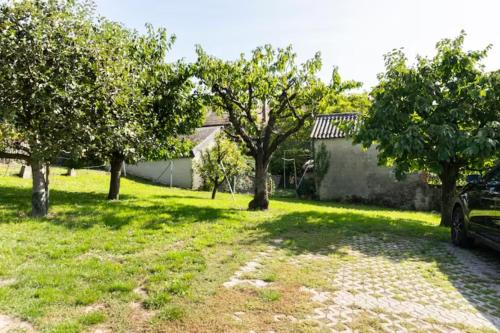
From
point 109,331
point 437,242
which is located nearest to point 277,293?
point 109,331

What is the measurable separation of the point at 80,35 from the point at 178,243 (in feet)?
18.5

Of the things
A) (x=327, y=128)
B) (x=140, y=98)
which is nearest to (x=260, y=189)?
(x=140, y=98)

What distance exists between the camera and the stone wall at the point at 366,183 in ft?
71.7

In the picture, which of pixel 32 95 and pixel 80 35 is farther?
pixel 80 35

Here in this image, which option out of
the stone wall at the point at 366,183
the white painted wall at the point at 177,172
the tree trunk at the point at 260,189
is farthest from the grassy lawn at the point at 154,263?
the white painted wall at the point at 177,172

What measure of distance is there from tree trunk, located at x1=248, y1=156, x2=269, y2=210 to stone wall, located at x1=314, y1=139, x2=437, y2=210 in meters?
10.7

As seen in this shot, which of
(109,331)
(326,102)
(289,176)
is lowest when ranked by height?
(109,331)

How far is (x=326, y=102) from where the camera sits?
42.5 feet

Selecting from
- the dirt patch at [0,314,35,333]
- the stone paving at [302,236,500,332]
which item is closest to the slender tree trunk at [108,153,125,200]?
the stone paving at [302,236,500,332]

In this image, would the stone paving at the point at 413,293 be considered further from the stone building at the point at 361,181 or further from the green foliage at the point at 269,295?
the stone building at the point at 361,181

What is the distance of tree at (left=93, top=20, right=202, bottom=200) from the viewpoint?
9195mm

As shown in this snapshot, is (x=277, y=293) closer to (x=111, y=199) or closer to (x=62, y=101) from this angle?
(x=62, y=101)

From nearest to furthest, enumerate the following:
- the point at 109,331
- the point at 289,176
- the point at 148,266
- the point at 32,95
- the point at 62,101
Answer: the point at 109,331
the point at 148,266
the point at 32,95
the point at 62,101
the point at 289,176

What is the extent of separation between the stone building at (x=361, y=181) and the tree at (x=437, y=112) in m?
10.0
